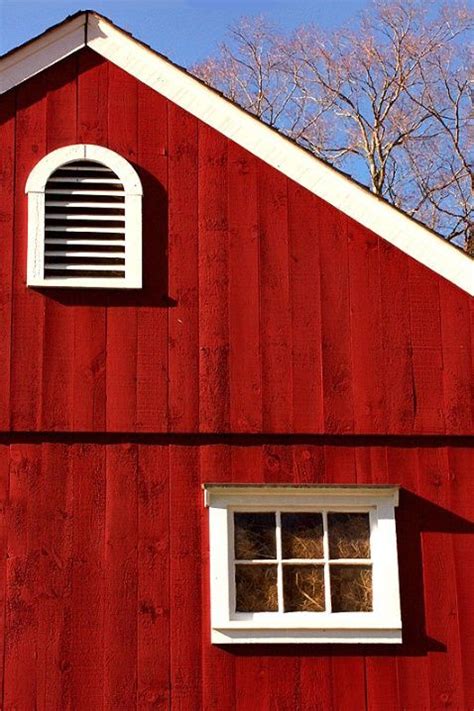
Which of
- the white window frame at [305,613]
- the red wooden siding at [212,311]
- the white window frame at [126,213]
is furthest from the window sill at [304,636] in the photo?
the white window frame at [126,213]

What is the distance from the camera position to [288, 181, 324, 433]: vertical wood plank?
8.39 metres

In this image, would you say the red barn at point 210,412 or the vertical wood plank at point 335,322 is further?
the vertical wood plank at point 335,322

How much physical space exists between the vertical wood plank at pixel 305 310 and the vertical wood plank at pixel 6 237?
2.14m

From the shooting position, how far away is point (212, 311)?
852cm

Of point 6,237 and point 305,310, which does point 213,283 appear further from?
point 6,237

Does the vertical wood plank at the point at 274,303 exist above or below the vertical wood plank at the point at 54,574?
above

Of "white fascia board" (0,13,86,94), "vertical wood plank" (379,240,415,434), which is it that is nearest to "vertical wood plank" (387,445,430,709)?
"vertical wood plank" (379,240,415,434)

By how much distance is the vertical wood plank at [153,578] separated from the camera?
7.81m

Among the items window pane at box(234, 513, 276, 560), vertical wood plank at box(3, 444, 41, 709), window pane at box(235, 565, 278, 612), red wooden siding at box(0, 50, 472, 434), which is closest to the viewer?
vertical wood plank at box(3, 444, 41, 709)

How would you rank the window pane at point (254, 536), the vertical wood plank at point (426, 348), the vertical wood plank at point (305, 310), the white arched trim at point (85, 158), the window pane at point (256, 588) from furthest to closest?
the white arched trim at point (85, 158)
the vertical wood plank at point (426, 348)
the vertical wood plank at point (305, 310)
the window pane at point (254, 536)
the window pane at point (256, 588)

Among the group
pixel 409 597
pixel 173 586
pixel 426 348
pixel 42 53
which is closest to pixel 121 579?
pixel 173 586

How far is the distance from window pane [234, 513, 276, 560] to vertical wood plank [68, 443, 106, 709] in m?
0.98

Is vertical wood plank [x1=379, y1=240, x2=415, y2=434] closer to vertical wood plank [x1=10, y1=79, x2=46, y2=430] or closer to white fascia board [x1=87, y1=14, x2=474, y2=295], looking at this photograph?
white fascia board [x1=87, y1=14, x2=474, y2=295]

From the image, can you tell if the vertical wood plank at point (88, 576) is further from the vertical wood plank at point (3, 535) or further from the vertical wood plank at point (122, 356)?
the vertical wood plank at point (3, 535)
